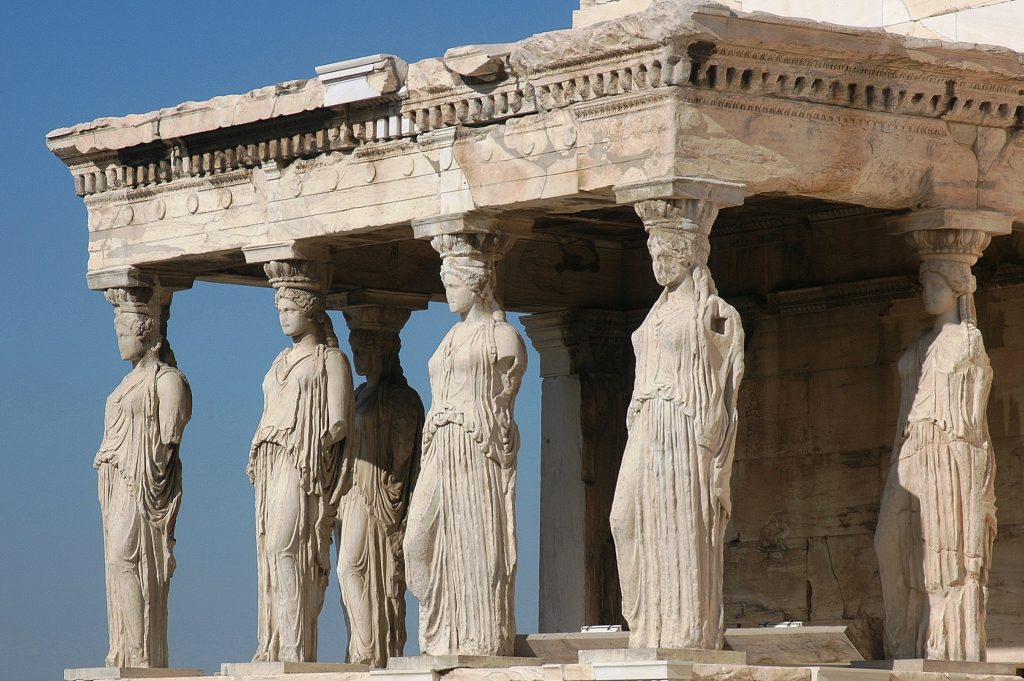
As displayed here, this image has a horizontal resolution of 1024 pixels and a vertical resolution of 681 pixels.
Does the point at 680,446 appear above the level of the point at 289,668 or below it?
above

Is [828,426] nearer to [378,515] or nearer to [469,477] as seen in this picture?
[378,515]

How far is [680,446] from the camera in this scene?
49.9 feet

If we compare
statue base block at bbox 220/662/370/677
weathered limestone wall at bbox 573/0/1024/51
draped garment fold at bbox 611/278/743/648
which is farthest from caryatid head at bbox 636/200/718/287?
statue base block at bbox 220/662/370/677

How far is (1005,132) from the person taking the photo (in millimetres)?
16609

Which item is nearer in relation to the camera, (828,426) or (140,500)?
(140,500)

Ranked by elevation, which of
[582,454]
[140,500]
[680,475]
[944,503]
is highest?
[582,454]

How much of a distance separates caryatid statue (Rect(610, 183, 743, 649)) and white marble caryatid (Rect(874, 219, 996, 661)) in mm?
1539

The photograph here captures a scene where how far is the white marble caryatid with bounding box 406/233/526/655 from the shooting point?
1628 centimetres

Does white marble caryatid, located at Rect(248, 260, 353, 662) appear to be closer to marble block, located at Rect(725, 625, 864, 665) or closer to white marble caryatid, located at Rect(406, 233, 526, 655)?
white marble caryatid, located at Rect(406, 233, 526, 655)

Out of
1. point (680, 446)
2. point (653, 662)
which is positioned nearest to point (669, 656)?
point (653, 662)

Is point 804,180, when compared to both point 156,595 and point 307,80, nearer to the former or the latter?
point 307,80

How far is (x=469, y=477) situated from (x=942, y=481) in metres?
2.68

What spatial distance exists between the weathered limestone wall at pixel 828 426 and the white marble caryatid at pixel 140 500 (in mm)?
4035

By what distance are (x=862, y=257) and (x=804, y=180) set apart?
4.02m
